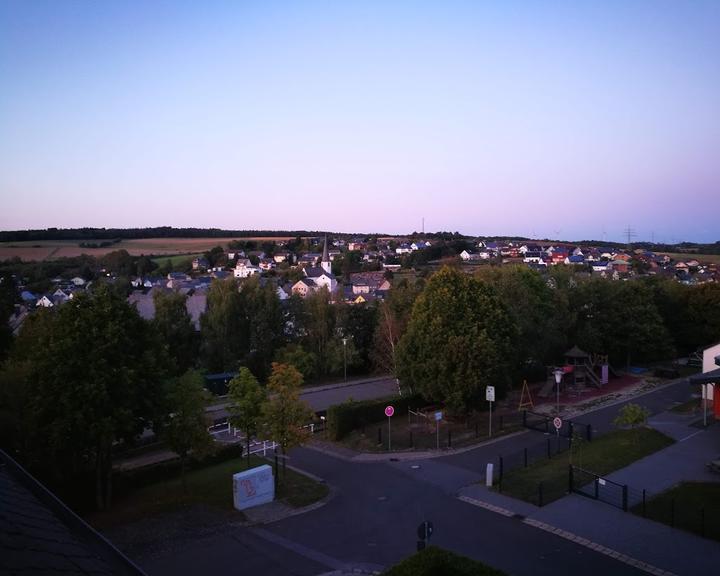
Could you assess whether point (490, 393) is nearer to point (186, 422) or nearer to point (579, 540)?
point (579, 540)

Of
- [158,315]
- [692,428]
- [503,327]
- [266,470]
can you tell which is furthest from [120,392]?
[692,428]

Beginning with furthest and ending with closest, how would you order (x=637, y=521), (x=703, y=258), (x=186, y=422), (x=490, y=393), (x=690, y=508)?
(x=703, y=258) → (x=490, y=393) → (x=186, y=422) → (x=690, y=508) → (x=637, y=521)

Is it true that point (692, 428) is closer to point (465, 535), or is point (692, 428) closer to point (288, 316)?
point (465, 535)

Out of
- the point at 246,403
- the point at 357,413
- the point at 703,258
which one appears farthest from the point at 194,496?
the point at 703,258

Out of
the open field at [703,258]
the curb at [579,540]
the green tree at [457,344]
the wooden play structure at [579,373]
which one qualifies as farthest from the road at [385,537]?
the open field at [703,258]

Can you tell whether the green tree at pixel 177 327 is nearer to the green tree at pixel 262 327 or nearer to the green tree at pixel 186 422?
the green tree at pixel 262 327

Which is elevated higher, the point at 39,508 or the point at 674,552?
the point at 39,508
